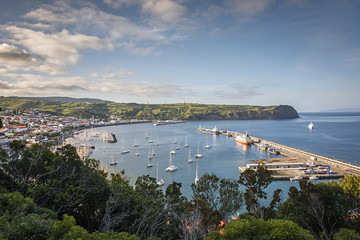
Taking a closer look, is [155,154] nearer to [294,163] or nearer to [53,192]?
[294,163]

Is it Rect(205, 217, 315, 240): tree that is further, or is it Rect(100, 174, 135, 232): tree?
Rect(100, 174, 135, 232): tree

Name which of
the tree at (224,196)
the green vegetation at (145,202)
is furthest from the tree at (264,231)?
the tree at (224,196)


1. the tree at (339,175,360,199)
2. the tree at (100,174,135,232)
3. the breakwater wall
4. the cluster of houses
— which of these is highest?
the tree at (339,175,360,199)

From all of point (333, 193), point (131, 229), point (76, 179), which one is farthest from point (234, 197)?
point (76, 179)

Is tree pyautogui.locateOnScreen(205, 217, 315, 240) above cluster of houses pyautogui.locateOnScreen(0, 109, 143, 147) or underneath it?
above

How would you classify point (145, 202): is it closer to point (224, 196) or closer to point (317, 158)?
point (224, 196)

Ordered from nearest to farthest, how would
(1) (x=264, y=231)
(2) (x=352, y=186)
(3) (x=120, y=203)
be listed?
(1) (x=264, y=231), (3) (x=120, y=203), (2) (x=352, y=186)

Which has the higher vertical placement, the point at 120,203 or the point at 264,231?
the point at 264,231

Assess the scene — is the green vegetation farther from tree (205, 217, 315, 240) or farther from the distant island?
the distant island

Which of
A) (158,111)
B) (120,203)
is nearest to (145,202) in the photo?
(120,203)

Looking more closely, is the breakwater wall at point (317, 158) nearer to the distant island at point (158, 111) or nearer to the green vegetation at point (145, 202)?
the green vegetation at point (145, 202)

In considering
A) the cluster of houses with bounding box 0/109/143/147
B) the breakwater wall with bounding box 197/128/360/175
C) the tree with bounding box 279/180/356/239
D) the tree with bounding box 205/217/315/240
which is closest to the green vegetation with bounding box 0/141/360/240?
the tree with bounding box 279/180/356/239
